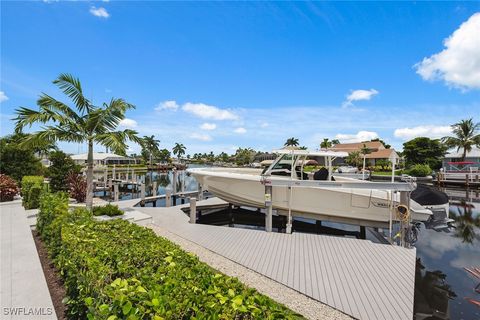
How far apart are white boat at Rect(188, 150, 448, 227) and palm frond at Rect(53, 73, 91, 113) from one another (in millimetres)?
4789

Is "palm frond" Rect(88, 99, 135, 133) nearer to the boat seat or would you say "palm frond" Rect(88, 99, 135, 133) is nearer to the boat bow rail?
the boat bow rail

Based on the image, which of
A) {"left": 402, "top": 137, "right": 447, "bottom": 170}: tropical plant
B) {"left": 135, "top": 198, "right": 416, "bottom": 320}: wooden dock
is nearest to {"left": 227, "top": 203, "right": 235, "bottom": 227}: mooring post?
{"left": 135, "top": 198, "right": 416, "bottom": 320}: wooden dock

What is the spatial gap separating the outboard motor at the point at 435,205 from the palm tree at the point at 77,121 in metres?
9.60

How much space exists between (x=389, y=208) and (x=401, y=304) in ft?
15.2

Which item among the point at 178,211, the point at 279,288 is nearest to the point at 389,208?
the point at 279,288

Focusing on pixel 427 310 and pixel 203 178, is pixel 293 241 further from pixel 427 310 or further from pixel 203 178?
pixel 203 178

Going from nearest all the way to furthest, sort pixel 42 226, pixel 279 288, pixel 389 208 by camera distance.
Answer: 1. pixel 279 288
2. pixel 42 226
3. pixel 389 208

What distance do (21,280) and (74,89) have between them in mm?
5810

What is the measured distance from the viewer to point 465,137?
37.9 meters

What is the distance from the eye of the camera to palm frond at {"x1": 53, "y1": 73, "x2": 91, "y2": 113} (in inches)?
304

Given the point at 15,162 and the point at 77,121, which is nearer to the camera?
the point at 77,121

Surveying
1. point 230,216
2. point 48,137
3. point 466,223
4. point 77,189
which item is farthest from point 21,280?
point 466,223

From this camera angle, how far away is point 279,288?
4469mm

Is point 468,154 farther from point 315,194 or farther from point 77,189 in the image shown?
point 77,189
